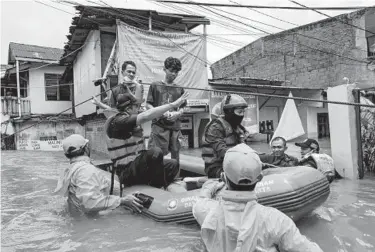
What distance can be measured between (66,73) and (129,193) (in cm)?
1463

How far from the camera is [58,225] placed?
3773mm

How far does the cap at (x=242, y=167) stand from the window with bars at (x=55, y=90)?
17.5 metres

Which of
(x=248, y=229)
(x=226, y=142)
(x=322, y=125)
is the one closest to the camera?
(x=248, y=229)

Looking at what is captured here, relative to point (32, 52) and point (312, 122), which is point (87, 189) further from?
point (32, 52)

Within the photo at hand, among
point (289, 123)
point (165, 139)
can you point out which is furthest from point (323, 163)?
point (289, 123)

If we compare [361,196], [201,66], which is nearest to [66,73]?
[201,66]

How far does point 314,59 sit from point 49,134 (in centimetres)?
1408

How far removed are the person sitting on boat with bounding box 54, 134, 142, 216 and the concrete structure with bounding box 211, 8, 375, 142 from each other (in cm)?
1024

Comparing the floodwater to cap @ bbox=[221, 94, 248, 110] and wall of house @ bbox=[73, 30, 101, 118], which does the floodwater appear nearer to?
cap @ bbox=[221, 94, 248, 110]

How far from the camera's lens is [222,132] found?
3596 millimetres

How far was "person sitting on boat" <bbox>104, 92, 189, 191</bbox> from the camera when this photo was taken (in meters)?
3.77

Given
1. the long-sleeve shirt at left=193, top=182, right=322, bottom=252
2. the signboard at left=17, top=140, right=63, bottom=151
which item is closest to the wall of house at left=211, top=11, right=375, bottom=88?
the signboard at left=17, top=140, right=63, bottom=151

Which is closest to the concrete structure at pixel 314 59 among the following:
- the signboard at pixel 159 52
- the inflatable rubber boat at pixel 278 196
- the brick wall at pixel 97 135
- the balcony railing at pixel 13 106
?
the signboard at pixel 159 52

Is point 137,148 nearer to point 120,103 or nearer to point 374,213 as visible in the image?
point 120,103
